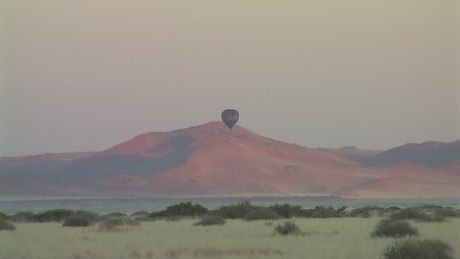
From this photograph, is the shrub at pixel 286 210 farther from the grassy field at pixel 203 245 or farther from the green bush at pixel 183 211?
the grassy field at pixel 203 245

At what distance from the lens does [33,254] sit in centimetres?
2628

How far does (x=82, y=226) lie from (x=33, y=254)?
2059 centimetres

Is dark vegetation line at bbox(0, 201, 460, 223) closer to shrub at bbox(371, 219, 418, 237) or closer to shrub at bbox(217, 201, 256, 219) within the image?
shrub at bbox(217, 201, 256, 219)

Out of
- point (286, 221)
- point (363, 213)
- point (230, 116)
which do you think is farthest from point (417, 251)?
point (230, 116)

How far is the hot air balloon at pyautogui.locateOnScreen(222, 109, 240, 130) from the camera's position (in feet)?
249

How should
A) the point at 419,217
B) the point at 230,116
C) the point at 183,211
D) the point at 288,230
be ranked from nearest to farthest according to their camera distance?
the point at 288,230 → the point at 419,217 → the point at 183,211 → the point at 230,116

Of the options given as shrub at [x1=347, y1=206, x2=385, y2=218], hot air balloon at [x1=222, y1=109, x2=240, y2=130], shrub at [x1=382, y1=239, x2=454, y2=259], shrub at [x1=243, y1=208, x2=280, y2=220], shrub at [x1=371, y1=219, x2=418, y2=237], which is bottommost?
shrub at [x1=382, y1=239, x2=454, y2=259]

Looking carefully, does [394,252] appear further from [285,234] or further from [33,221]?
[33,221]

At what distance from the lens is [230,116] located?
76.2 m

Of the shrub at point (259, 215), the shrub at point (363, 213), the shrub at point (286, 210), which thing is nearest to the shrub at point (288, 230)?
the shrub at point (259, 215)

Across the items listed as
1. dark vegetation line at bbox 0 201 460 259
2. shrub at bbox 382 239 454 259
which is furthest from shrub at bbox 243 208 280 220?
shrub at bbox 382 239 454 259

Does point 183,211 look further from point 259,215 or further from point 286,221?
point 286,221

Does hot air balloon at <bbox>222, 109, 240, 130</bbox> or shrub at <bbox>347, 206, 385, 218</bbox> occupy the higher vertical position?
hot air balloon at <bbox>222, 109, 240, 130</bbox>

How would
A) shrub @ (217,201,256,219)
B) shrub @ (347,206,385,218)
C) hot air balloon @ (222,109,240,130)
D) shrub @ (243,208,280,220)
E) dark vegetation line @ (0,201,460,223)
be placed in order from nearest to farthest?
shrub @ (243,208,280,220) → dark vegetation line @ (0,201,460,223) → shrub @ (217,201,256,219) → shrub @ (347,206,385,218) → hot air balloon @ (222,109,240,130)
